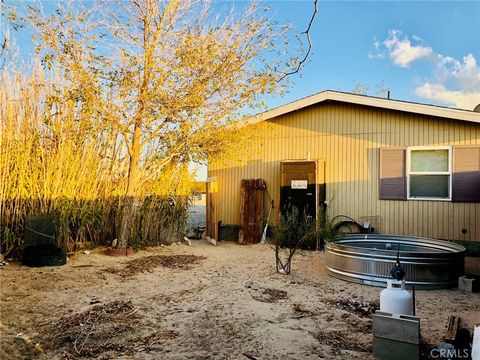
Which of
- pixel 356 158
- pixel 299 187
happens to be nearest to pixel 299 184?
pixel 299 187

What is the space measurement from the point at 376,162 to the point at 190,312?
5759 mm

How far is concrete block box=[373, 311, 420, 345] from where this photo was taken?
2.34 m

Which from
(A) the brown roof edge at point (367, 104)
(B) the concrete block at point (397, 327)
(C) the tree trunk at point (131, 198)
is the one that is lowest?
(B) the concrete block at point (397, 327)

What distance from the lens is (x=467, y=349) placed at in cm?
238

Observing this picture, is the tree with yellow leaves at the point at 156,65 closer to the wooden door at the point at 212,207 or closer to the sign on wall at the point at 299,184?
the wooden door at the point at 212,207

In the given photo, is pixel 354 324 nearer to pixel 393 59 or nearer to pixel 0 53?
pixel 0 53

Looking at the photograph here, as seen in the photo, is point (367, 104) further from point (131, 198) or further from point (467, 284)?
point (131, 198)

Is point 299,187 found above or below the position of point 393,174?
below

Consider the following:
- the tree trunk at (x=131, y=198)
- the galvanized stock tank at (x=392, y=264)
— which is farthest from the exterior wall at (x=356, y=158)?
the tree trunk at (x=131, y=198)

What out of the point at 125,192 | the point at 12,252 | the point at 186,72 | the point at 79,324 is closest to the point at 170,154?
the point at 125,192

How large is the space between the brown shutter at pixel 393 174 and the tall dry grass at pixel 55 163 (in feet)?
18.2

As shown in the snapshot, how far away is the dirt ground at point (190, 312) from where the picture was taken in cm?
259

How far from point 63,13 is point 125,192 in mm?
3247

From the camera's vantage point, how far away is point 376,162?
7.61 meters
